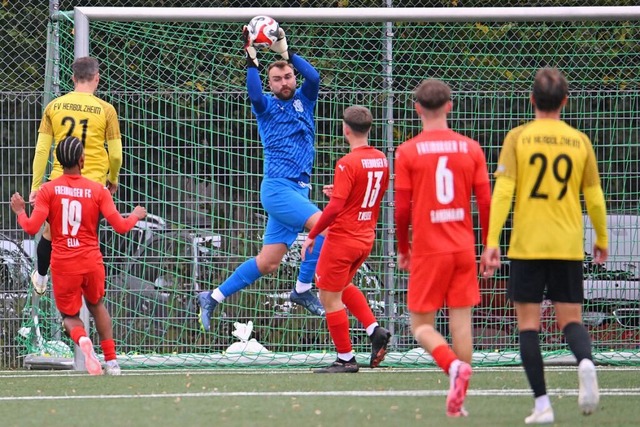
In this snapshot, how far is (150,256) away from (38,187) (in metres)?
1.83

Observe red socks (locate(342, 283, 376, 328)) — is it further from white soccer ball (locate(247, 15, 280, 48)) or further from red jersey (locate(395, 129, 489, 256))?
red jersey (locate(395, 129, 489, 256))

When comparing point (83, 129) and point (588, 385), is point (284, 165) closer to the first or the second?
point (83, 129)

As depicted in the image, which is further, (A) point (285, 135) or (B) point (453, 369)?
(A) point (285, 135)

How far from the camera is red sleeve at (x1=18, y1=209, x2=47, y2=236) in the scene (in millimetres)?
8383

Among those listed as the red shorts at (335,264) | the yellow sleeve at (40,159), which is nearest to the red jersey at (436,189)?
the red shorts at (335,264)

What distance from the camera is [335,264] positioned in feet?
28.0

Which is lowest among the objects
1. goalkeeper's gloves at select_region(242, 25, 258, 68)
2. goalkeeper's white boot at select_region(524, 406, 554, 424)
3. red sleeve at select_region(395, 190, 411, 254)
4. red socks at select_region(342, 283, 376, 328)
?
goalkeeper's white boot at select_region(524, 406, 554, 424)

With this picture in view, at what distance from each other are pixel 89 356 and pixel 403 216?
9.99 feet

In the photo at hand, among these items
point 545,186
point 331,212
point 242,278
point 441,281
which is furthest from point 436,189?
point 242,278

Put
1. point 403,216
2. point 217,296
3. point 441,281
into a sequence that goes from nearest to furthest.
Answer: point 441,281, point 403,216, point 217,296

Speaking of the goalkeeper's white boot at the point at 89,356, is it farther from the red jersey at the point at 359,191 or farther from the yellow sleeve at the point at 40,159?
the red jersey at the point at 359,191

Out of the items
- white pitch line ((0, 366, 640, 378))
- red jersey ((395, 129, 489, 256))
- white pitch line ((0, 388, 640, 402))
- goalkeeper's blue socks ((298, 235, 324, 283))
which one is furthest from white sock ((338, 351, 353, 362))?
red jersey ((395, 129, 489, 256))

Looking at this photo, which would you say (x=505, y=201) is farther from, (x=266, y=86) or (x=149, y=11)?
(x=266, y=86)

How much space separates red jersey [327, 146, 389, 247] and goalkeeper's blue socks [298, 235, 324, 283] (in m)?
0.66
